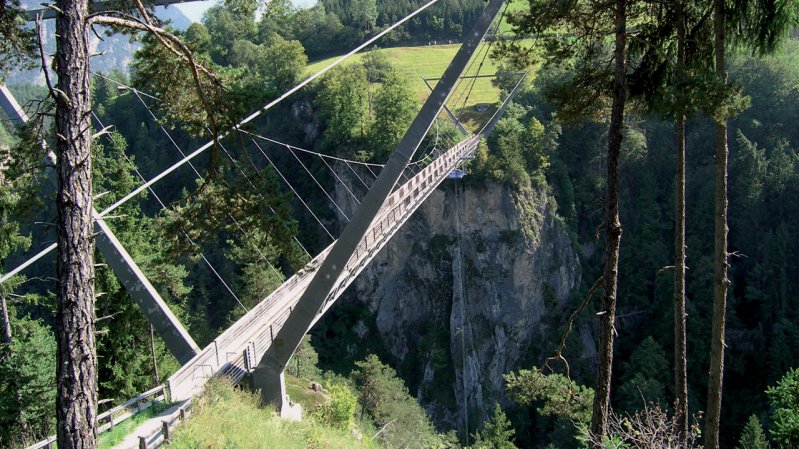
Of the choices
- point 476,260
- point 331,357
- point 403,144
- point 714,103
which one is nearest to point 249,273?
point 331,357

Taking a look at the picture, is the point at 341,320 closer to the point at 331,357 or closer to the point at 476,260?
the point at 331,357

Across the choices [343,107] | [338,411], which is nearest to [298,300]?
[338,411]

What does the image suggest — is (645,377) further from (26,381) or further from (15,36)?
(15,36)

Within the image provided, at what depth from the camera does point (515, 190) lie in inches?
977

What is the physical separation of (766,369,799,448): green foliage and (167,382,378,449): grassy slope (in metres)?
3.67

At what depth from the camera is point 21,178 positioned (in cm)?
452

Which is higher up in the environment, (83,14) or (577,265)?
(83,14)

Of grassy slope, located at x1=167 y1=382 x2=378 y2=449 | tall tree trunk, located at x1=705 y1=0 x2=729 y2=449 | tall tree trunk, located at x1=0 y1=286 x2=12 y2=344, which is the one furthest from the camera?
tall tree trunk, located at x1=0 y1=286 x2=12 y2=344

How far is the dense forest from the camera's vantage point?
532cm

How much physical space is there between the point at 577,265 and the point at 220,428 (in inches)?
921

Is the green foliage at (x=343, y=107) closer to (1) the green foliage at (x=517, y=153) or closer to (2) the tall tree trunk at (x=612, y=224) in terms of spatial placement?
(1) the green foliage at (x=517, y=153)

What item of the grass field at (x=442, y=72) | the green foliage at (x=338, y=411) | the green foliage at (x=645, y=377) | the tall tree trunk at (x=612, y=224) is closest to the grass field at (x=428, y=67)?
the grass field at (x=442, y=72)

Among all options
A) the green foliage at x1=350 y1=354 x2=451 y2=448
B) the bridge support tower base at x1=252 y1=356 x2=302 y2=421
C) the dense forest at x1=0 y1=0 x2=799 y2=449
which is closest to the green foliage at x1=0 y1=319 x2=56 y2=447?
the dense forest at x1=0 y1=0 x2=799 y2=449

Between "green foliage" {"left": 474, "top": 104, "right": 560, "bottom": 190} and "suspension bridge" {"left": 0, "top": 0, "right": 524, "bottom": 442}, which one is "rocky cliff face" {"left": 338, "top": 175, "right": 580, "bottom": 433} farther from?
"suspension bridge" {"left": 0, "top": 0, "right": 524, "bottom": 442}
